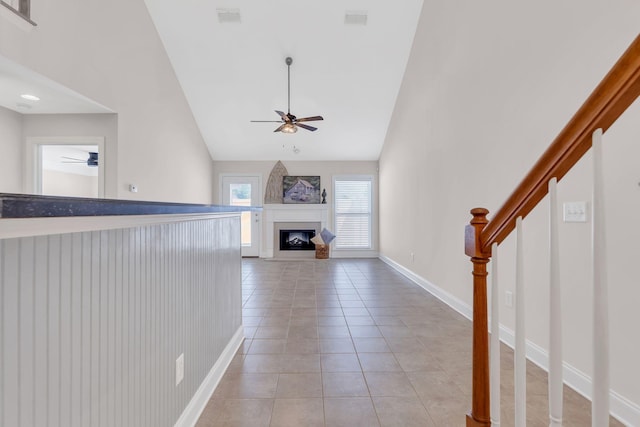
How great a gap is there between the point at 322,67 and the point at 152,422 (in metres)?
4.99

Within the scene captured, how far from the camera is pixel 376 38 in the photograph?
4488mm

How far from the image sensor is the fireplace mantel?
23.4 feet

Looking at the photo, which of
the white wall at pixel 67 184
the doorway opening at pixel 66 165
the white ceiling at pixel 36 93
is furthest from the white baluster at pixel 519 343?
the white wall at pixel 67 184

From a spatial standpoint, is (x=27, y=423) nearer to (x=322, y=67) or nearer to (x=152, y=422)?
(x=152, y=422)

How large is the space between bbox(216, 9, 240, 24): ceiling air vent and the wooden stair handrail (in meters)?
4.62

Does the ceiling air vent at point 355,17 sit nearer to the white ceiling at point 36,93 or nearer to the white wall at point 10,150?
the white ceiling at point 36,93

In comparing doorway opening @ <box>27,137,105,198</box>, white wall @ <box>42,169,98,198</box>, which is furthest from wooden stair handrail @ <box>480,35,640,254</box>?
white wall @ <box>42,169,98,198</box>

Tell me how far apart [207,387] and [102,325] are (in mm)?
1095

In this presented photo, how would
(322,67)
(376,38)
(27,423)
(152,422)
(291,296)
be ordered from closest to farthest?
(27,423) → (152,422) → (291,296) → (376,38) → (322,67)

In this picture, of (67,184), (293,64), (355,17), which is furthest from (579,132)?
(67,184)

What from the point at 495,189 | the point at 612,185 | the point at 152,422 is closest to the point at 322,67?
the point at 495,189

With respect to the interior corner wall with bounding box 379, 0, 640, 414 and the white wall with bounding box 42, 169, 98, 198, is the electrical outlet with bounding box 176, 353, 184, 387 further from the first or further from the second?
the white wall with bounding box 42, 169, 98, 198

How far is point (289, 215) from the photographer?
7.18 meters

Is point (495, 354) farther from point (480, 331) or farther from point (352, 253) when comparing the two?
point (352, 253)
